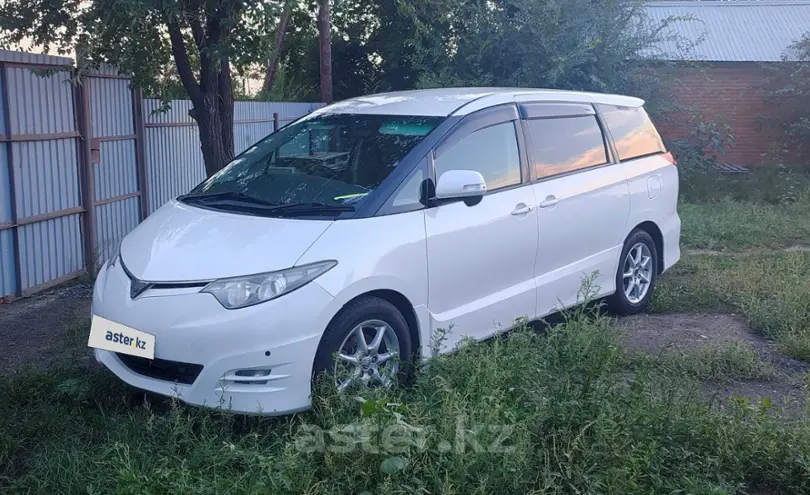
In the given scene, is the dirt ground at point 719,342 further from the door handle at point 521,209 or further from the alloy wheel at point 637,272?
the door handle at point 521,209

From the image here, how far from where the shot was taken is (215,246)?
4.31 meters

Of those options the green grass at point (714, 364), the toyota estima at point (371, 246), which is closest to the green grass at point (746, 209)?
the toyota estima at point (371, 246)

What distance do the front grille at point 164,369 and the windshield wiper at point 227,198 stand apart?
1.13 metres

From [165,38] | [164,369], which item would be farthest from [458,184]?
[165,38]

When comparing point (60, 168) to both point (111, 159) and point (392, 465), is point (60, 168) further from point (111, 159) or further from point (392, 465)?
point (392, 465)

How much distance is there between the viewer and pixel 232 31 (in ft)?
23.4

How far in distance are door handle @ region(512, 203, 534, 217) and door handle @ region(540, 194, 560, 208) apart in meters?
0.15

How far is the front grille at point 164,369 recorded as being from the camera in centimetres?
403

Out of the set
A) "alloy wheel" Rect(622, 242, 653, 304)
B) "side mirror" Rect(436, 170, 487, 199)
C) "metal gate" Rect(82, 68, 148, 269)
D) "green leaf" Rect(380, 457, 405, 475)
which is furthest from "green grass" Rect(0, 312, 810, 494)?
"metal gate" Rect(82, 68, 148, 269)

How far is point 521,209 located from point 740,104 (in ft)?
50.4

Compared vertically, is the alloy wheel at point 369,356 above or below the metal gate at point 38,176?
below

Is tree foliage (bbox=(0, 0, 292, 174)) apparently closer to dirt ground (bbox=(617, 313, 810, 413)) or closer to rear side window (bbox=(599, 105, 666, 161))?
rear side window (bbox=(599, 105, 666, 161))

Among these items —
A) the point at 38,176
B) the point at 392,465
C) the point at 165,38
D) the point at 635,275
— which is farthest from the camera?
the point at 165,38

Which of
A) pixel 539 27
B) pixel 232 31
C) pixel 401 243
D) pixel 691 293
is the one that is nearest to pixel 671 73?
pixel 539 27
